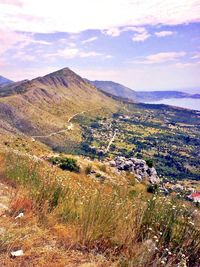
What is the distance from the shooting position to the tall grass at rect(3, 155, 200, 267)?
16.8 feet

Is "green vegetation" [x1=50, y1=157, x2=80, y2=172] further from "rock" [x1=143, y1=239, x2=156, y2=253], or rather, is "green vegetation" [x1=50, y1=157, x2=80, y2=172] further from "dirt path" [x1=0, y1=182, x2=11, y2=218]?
"rock" [x1=143, y1=239, x2=156, y2=253]

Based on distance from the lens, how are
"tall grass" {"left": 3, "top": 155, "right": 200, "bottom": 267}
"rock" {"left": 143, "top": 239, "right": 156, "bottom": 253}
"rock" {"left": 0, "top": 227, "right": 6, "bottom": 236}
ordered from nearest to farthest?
"rock" {"left": 143, "top": 239, "right": 156, "bottom": 253} < "tall grass" {"left": 3, "top": 155, "right": 200, "bottom": 267} < "rock" {"left": 0, "top": 227, "right": 6, "bottom": 236}

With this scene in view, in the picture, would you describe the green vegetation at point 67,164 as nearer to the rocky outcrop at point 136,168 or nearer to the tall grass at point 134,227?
the rocky outcrop at point 136,168

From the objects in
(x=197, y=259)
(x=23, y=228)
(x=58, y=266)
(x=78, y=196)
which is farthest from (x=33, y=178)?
(x=197, y=259)

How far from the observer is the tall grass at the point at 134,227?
5133 millimetres

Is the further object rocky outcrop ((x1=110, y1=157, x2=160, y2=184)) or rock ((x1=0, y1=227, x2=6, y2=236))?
rocky outcrop ((x1=110, y1=157, x2=160, y2=184))

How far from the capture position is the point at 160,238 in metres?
5.51

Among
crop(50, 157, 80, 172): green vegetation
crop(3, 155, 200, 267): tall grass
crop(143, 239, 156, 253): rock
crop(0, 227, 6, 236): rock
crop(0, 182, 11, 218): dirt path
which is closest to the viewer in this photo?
crop(143, 239, 156, 253): rock

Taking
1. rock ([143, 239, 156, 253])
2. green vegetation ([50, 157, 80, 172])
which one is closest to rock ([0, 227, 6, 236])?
rock ([143, 239, 156, 253])

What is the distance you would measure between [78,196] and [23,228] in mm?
1344

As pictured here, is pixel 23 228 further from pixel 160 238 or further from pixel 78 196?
pixel 160 238

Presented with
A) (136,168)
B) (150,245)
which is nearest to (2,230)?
(150,245)

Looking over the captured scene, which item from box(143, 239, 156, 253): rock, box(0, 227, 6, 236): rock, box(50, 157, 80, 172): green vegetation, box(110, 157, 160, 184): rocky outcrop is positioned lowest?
box(110, 157, 160, 184): rocky outcrop

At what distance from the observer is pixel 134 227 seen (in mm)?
5699
